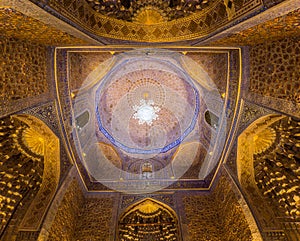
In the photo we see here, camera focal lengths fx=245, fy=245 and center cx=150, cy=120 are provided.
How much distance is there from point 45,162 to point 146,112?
4052 millimetres

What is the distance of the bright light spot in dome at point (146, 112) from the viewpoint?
28.7 ft

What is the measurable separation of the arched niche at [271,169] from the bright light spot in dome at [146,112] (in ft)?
12.7

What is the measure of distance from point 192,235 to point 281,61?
4.19 m

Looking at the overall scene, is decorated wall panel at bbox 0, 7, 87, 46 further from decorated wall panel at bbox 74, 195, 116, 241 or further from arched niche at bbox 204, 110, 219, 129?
decorated wall panel at bbox 74, 195, 116, 241

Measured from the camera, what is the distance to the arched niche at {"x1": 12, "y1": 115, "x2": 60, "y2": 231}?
502 centimetres

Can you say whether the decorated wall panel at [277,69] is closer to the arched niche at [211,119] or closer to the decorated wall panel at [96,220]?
the arched niche at [211,119]

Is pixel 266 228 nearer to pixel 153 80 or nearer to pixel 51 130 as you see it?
pixel 51 130

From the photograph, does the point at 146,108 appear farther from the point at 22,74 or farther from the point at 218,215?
the point at 22,74

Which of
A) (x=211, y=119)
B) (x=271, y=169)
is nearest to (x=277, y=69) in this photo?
(x=271, y=169)

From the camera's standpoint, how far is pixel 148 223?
6578 millimetres

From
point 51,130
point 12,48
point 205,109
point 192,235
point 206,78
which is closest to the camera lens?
point 12,48

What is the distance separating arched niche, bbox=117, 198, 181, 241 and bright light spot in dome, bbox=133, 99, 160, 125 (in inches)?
123

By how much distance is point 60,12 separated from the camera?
12.5 ft

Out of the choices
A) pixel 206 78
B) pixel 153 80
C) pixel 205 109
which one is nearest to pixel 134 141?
pixel 153 80
